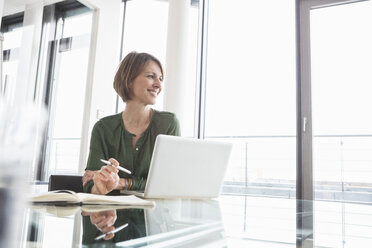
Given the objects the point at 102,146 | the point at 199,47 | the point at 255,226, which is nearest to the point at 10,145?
the point at 255,226

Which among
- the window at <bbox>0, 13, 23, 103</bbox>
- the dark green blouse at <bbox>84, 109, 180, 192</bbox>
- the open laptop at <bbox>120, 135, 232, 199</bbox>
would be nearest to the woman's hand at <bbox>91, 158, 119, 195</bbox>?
the open laptop at <bbox>120, 135, 232, 199</bbox>

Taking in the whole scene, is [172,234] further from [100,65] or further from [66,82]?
[100,65]

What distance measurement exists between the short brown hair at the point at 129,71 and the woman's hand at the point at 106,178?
0.66 m

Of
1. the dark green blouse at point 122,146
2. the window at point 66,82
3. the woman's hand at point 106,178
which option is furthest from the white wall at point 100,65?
the woman's hand at point 106,178

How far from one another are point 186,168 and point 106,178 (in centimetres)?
23

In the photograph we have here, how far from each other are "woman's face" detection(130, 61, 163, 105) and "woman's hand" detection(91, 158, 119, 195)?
619mm

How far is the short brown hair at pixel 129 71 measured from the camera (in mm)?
1571

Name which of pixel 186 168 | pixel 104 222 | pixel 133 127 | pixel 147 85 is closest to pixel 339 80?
pixel 147 85

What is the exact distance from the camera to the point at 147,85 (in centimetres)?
156

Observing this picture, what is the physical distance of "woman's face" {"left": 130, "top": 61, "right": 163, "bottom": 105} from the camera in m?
1.56

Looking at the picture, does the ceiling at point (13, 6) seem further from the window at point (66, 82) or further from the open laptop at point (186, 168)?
the open laptop at point (186, 168)

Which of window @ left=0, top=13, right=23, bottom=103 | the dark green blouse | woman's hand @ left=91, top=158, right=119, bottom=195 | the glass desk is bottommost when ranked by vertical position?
the glass desk

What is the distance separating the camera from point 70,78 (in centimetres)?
296

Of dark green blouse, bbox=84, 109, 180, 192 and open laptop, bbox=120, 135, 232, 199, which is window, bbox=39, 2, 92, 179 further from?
open laptop, bbox=120, 135, 232, 199
